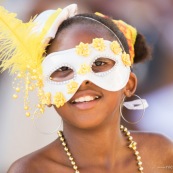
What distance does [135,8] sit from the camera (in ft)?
12.9

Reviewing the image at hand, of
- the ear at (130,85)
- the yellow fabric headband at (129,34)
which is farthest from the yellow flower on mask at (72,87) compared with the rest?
the yellow fabric headband at (129,34)

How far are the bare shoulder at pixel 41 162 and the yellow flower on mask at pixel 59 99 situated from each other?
1.10 feet

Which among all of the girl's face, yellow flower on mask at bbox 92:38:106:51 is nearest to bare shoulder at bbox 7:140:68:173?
the girl's face

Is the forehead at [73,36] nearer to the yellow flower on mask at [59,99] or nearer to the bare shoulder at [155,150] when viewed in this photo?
the yellow flower on mask at [59,99]

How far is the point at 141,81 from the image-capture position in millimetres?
3908

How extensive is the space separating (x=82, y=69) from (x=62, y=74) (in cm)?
12

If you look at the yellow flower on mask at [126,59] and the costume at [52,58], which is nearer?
the costume at [52,58]

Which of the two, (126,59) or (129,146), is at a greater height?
(126,59)

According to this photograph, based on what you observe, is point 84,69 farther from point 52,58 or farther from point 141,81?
point 141,81

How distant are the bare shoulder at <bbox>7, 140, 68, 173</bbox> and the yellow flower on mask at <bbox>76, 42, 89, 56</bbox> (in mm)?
562

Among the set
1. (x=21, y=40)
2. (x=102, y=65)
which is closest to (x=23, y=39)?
(x=21, y=40)

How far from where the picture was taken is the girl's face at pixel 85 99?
2.44 m

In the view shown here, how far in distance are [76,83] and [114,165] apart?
1.84 feet

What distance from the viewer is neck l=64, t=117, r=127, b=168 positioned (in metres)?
2.62
